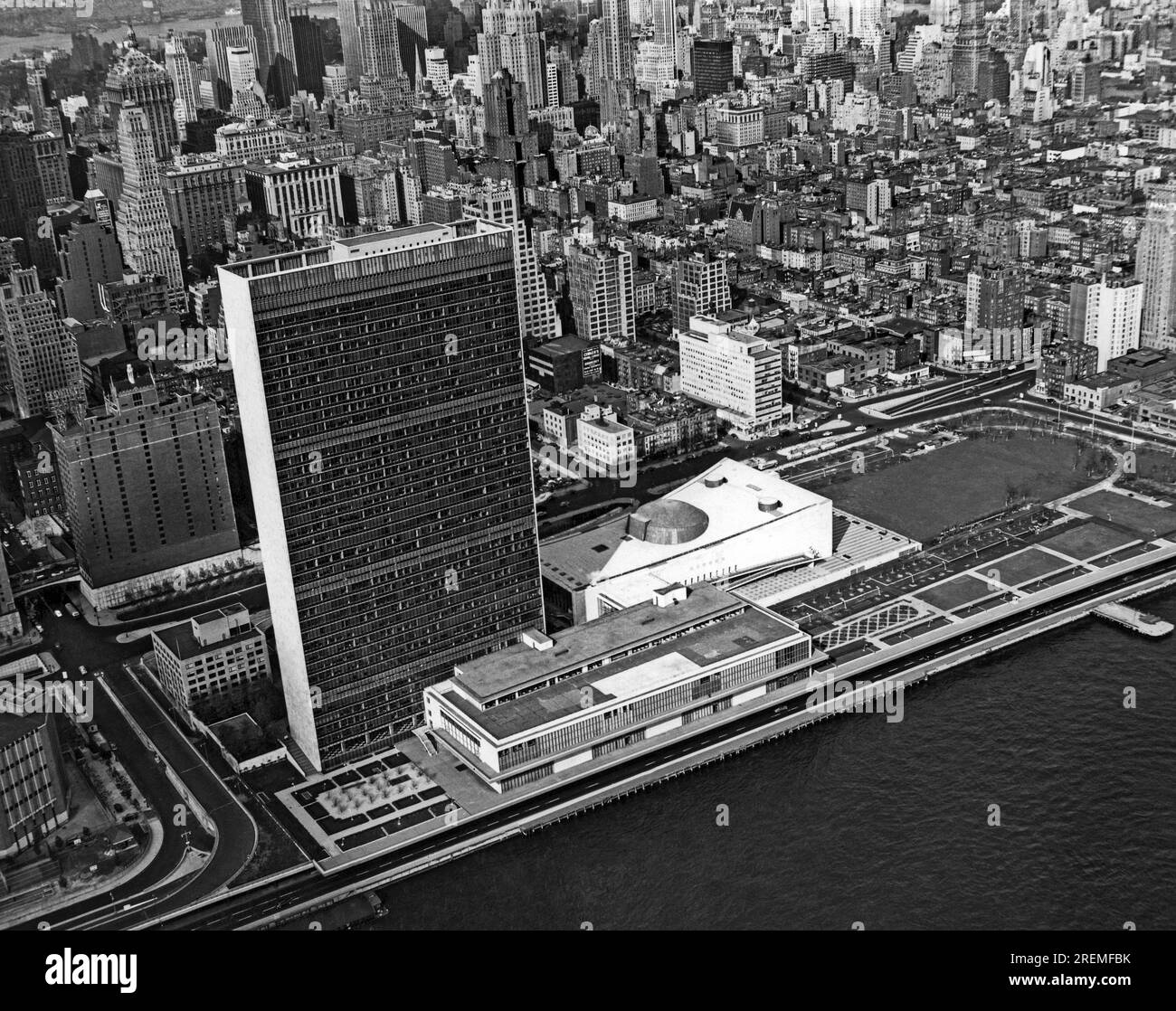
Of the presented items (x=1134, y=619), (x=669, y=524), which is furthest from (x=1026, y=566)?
(x=669, y=524)

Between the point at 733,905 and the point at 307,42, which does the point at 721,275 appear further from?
the point at 307,42

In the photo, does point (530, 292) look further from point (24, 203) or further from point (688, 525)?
point (24, 203)

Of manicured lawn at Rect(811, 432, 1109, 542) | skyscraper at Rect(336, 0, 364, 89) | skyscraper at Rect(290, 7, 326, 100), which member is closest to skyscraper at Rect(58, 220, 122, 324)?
manicured lawn at Rect(811, 432, 1109, 542)

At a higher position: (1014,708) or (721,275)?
(721,275)

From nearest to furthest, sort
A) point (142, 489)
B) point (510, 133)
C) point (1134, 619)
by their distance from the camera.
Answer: point (1134, 619) < point (142, 489) < point (510, 133)

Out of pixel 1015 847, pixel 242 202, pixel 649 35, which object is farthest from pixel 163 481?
pixel 649 35

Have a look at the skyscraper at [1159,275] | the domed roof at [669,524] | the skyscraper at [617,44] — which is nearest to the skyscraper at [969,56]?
the skyscraper at [617,44]

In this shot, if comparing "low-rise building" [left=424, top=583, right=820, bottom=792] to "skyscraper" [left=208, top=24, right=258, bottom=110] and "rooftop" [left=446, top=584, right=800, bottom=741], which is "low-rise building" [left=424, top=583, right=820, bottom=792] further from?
"skyscraper" [left=208, top=24, right=258, bottom=110]
